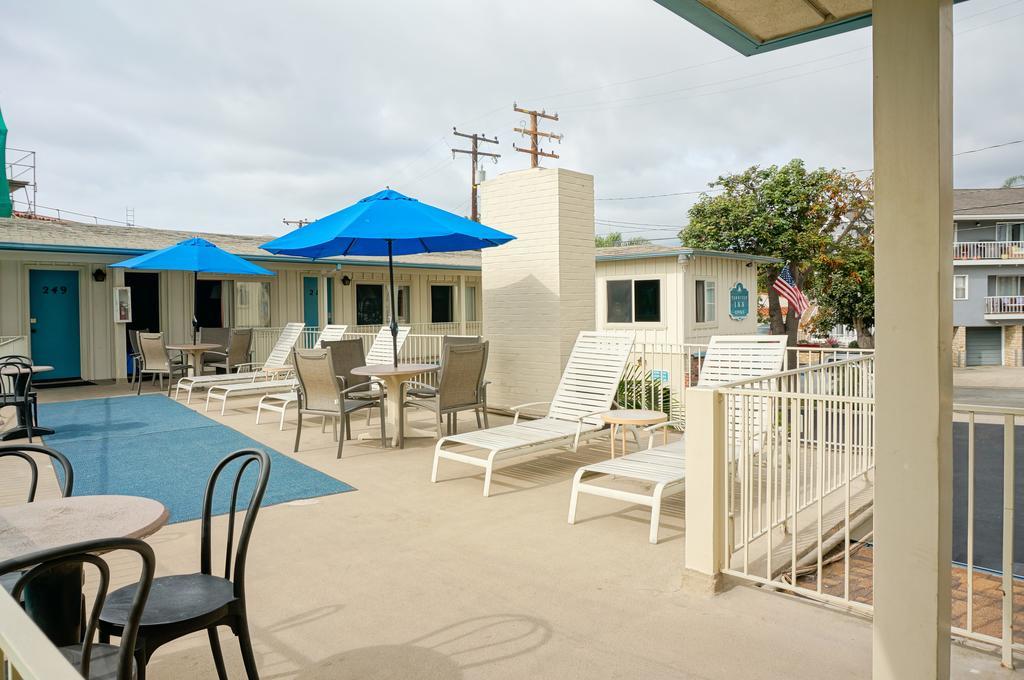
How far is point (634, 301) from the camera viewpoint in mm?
18031

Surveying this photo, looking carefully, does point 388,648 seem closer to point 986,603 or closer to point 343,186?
point 986,603

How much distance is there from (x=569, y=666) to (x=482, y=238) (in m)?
5.09

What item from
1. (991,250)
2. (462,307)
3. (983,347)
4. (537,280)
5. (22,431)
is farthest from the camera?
(983,347)

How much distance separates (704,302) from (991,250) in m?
23.6

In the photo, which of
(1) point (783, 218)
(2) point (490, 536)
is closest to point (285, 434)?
(2) point (490, 536)

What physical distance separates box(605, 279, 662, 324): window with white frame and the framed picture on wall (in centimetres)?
1162

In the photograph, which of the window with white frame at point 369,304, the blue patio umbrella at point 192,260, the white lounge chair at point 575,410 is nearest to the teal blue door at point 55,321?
the blue patio umbrella at point 192,260

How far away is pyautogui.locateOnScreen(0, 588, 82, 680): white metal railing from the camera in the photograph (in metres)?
0.73

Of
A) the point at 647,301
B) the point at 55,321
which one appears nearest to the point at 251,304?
the point at 55,321

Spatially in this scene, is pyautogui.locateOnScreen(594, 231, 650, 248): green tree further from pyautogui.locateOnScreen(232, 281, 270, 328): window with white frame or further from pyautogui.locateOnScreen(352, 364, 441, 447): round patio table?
pyautogui.locateOnScreen(352, 364, 441, 447): round patio table

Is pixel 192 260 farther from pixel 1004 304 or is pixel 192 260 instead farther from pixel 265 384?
pixel 1004 304

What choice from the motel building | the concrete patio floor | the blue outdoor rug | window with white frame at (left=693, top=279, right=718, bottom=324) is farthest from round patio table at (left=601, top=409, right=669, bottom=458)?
window with white frame at (left=693, top=279, right=718, bottom=324)

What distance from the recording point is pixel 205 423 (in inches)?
329

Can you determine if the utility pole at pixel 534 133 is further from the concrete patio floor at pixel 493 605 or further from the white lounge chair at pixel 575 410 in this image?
the concrete patio floor at pixel 493 605
